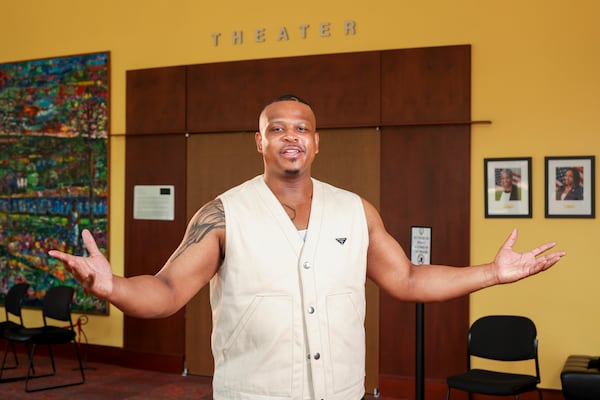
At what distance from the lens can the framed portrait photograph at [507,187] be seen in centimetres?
564

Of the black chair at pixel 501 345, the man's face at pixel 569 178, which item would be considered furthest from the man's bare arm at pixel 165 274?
the man's face at pixel 569 178

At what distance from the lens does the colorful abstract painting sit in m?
7.24

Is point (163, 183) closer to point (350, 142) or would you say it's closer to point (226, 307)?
point (350, 142)

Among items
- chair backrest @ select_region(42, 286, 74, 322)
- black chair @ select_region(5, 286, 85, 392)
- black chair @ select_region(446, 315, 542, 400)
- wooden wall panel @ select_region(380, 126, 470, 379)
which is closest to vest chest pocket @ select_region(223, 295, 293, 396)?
black chair @ select_region(446, 315, 542, 400)

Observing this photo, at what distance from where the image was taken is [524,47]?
5656 mm

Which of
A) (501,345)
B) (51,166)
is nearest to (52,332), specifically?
(51,166)

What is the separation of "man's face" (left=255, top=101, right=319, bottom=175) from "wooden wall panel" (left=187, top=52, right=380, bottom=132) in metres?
3.74

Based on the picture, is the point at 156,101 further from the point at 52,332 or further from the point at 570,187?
the point at 570,187

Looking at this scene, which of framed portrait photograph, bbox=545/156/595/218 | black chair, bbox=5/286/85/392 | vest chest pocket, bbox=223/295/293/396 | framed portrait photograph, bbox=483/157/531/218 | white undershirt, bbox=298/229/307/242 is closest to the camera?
vest chest pocket, bbox=223/295/293/396

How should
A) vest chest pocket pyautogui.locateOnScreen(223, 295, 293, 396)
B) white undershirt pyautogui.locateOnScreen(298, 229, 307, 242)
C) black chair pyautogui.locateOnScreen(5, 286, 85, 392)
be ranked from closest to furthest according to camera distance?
vest chest pocket pyautogui.locateOnScreen(223, 295, 293, 396) → white undershirt pyautogui.locateOnScreen(298, 229, 307, 242) → black chair pyautogui.locateOnScreen(5, 286, 85, 392)

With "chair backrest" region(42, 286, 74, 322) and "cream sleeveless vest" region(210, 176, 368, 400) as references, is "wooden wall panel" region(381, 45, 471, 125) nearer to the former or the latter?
"chair backrest" region(42, 286, 74, 322)

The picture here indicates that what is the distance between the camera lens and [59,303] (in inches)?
255

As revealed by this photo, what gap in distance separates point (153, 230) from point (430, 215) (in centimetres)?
273

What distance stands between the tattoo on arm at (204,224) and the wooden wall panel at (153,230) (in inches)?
178
